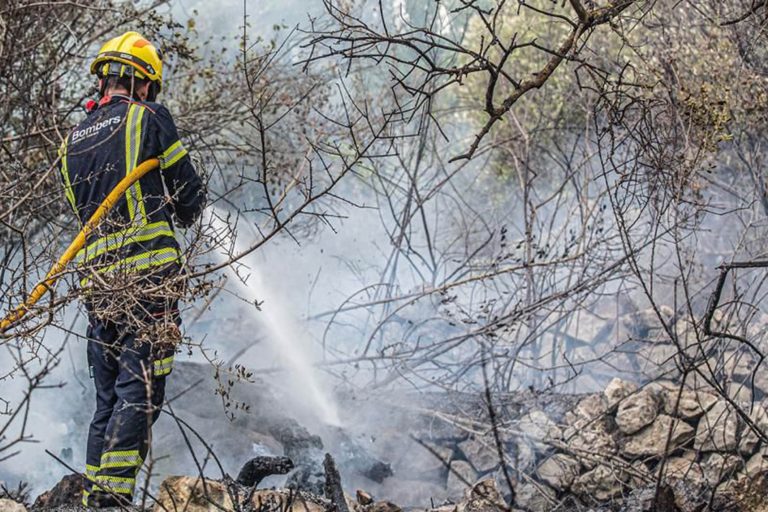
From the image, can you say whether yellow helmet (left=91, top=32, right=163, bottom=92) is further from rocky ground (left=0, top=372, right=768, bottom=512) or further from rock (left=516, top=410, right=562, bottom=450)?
rock (left=516, top=410, right=562, bottom=450)

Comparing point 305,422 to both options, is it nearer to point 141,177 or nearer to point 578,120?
point 141,177

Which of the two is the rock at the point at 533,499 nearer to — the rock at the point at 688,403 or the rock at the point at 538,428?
the rock at the point at 538,428

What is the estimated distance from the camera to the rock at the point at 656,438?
18.9 ft

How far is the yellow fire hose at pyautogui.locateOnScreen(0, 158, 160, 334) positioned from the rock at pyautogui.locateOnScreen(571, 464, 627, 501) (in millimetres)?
3312

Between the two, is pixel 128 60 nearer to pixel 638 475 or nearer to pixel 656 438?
pixel 638 475

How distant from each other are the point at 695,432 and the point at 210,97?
14.8ft

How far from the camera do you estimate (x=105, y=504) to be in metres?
3.67

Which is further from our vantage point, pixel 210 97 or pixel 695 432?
pixel 210 97

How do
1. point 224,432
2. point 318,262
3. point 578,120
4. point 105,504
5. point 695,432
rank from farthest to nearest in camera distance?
point 318,262
point 578,120
point 224,432
point 695,432
point 105,504

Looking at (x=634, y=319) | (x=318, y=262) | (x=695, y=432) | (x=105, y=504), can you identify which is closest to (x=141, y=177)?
(x=105, y=504)

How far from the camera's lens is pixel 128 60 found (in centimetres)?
423

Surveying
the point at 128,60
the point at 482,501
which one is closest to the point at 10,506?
the point at 482,501

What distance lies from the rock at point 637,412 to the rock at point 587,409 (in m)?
0.27

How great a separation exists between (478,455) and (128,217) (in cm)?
376
